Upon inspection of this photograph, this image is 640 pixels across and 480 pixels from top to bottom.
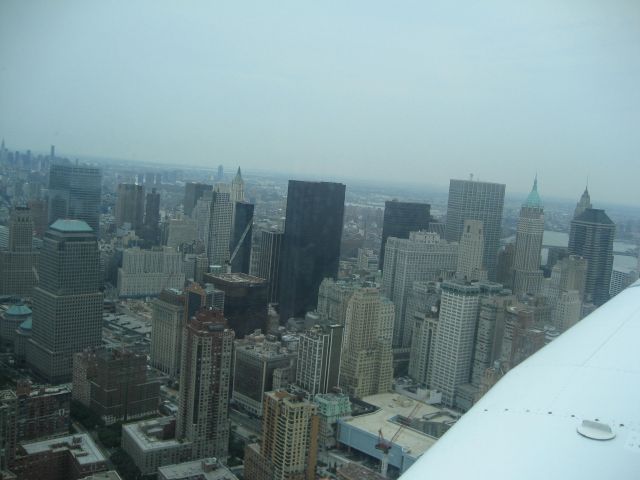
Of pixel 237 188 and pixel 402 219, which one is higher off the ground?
pixel 237 188

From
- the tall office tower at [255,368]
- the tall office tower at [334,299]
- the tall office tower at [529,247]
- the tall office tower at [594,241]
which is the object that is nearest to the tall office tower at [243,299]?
the tall office tower at [255,368]

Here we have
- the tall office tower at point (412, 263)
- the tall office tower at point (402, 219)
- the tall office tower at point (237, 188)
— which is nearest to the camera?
the tall office tower at point (237, 188)

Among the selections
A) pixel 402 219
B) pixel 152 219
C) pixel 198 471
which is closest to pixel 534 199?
pixel 402 219

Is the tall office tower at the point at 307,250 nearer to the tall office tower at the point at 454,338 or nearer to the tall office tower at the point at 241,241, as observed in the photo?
the tall office tower at the point at 241,241

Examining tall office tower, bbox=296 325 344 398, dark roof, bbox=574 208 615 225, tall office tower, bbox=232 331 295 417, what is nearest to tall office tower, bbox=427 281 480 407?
tall office tower, bbox=296 325 344 398

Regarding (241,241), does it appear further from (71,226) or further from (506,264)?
(506,264)

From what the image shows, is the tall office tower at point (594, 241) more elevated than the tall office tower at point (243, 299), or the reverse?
the tall office tower at point (594, 241)
